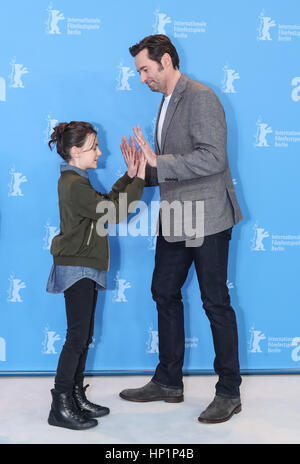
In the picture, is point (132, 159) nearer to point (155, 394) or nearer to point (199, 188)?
point (199, 188)

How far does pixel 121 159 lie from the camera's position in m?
2.56

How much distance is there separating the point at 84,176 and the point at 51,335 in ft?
3.15

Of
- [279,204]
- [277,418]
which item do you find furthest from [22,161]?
[277,418]

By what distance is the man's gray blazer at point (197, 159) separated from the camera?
2.03 m

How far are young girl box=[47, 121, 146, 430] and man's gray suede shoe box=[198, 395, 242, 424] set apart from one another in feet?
1.44

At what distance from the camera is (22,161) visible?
8.30ft

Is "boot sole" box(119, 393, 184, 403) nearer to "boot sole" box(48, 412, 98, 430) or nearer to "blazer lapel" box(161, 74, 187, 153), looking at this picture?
"boot sole" box(48, 412, 98, 430)

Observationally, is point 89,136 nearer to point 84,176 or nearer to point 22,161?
point 84,176

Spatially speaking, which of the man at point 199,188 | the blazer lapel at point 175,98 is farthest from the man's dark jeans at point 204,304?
the blazer lapel at point 175,98

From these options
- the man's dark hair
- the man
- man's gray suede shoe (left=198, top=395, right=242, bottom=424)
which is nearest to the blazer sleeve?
the man

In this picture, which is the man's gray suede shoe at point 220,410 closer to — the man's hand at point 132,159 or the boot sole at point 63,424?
the boot sole at point 63,424

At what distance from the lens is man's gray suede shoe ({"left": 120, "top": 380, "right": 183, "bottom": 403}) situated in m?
2.27

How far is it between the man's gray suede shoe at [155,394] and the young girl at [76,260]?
24 cm

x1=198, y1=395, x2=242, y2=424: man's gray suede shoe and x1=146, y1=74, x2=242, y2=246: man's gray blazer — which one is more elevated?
x1=146, y1=74, x2=242, y2=246: man's gray blazer
